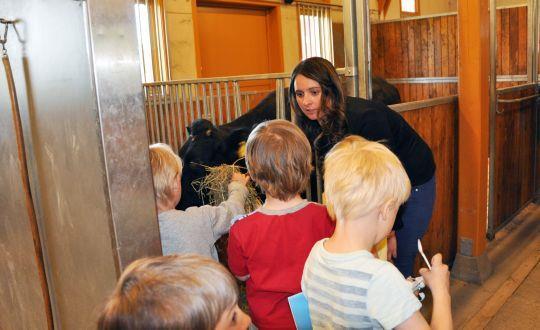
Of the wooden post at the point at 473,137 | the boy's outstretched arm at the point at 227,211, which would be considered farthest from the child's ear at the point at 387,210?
the wooden post at the point at 473,137

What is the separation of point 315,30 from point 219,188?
721 centimetres

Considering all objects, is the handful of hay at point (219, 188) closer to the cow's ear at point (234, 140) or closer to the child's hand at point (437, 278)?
the cow's ear at point (234, 140)

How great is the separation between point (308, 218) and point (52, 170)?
29.4 inches

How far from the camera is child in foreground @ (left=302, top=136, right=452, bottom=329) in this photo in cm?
109

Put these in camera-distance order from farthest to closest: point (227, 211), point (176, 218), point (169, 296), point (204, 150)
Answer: point (204, 150) → point (227, 211) → point (176, 218) → point (169, 296)

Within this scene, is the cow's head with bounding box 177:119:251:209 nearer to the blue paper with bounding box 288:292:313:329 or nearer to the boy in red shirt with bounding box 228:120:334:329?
the boy in red shirt with bounding box 228:120:334:329

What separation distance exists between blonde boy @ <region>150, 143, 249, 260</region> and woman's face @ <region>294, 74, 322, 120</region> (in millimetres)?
553

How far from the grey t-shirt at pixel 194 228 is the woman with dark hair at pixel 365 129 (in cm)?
51

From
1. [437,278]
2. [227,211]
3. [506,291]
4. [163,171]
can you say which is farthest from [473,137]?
[163,171]

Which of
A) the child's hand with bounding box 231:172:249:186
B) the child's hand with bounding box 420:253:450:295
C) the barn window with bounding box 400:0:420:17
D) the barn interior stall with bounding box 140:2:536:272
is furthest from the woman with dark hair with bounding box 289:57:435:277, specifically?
the barn window with bounding box 400:0:420:17

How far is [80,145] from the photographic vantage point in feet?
4.06

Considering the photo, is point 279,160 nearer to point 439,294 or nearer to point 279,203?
point 279,203

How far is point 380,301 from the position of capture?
109 cm

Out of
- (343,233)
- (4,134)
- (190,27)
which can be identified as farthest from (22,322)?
(190,27)
